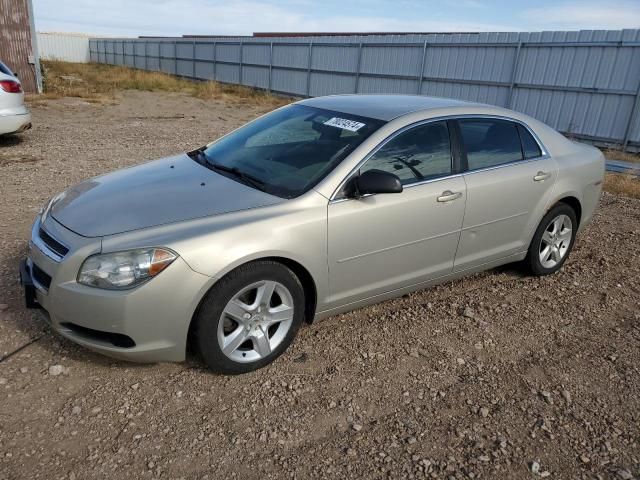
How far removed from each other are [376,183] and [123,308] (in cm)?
158

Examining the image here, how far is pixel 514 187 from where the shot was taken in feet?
13.1

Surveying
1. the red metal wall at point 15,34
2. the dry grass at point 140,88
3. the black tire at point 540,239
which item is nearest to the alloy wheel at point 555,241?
the black tire at point 540,239

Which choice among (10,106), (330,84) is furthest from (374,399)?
(330,84)

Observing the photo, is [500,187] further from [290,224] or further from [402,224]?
[290,224]

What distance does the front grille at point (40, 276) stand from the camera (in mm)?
2844

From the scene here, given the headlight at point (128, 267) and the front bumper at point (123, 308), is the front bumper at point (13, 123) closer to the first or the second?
the front bumper at point (123, 308)

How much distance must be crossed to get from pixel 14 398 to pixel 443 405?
2329mm

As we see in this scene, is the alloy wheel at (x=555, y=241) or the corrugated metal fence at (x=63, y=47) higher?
the alloy wheel at (x=555, y=241)

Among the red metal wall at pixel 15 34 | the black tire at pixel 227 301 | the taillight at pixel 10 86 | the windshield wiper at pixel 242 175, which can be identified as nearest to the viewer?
the black tire at pixel 227 301

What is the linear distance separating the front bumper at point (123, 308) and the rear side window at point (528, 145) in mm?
2855

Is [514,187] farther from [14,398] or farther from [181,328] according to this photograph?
[14,398]

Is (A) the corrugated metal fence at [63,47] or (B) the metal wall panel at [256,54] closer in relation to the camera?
(B) the metal wall panel at [256,54]

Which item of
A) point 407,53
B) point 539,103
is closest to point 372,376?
point 539,103

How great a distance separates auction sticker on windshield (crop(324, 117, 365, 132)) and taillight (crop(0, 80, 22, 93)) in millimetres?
6786
